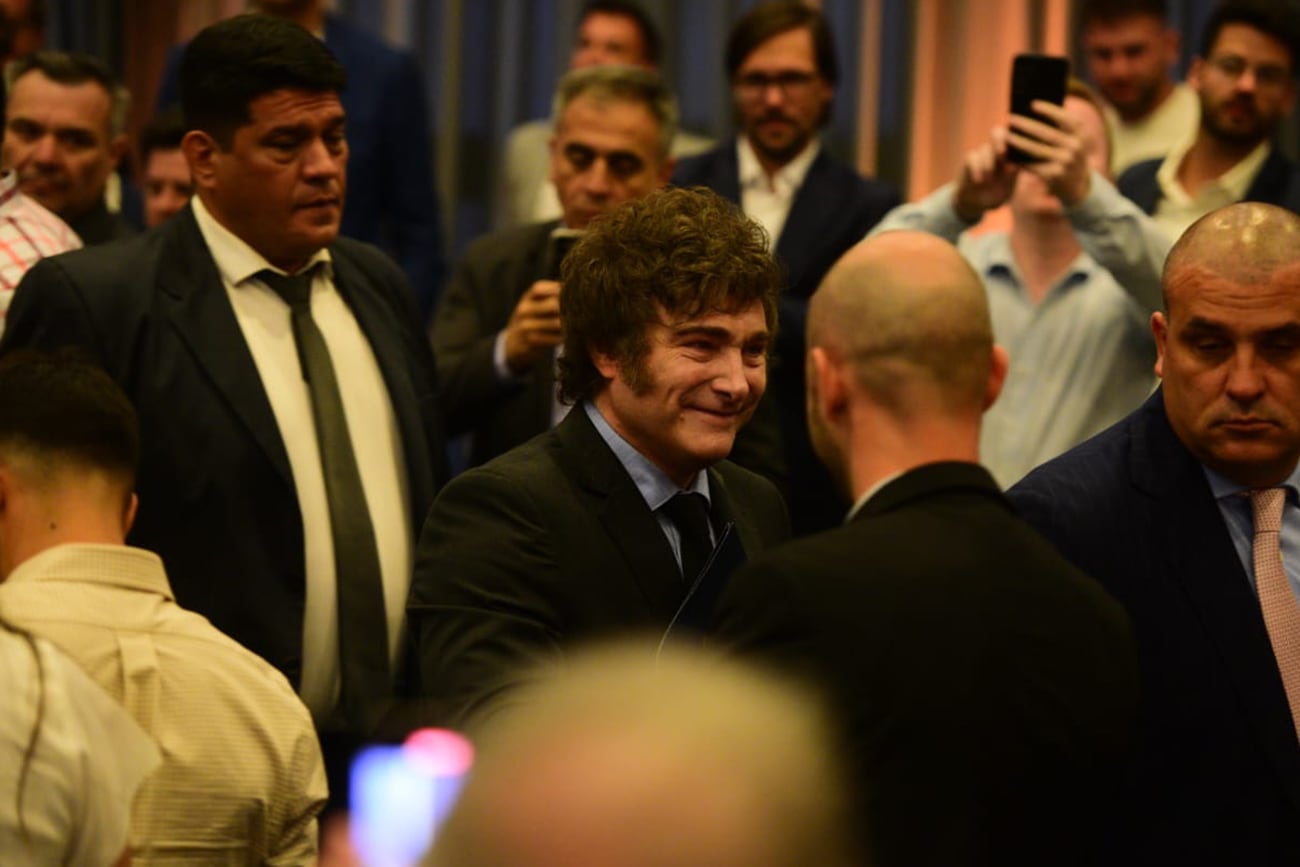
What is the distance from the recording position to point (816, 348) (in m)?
2.27

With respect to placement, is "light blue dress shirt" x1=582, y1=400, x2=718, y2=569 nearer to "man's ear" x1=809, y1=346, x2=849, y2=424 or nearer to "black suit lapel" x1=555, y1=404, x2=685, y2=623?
"black suit lapel" x1=555, y1=404, x2=685, y2=623

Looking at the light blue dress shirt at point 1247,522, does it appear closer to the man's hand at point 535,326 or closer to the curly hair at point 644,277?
the curly hair at point 644,277

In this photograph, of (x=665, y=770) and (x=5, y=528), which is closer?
(x=665, y=770)

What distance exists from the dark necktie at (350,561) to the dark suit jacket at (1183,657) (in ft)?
3.45

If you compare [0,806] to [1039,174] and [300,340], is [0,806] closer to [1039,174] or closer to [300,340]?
[300,340]

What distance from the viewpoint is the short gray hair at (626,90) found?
418 cm

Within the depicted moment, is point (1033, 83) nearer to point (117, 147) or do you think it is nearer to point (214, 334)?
point (214, 334)

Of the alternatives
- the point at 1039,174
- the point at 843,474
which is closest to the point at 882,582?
the point at 843,474

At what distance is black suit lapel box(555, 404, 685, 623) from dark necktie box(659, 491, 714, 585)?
0.04 meters

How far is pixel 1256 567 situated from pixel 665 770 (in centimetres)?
190

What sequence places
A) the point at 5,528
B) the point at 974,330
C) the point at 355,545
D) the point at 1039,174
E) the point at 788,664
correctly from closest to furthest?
the point at 788,664, the point at 974,330, the point at 5,528, the point at 355,545, the point at 1039,174

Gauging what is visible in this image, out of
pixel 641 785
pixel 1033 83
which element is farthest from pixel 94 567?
pixel 1033 83

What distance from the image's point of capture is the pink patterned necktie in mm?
2768

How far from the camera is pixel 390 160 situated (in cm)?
497
